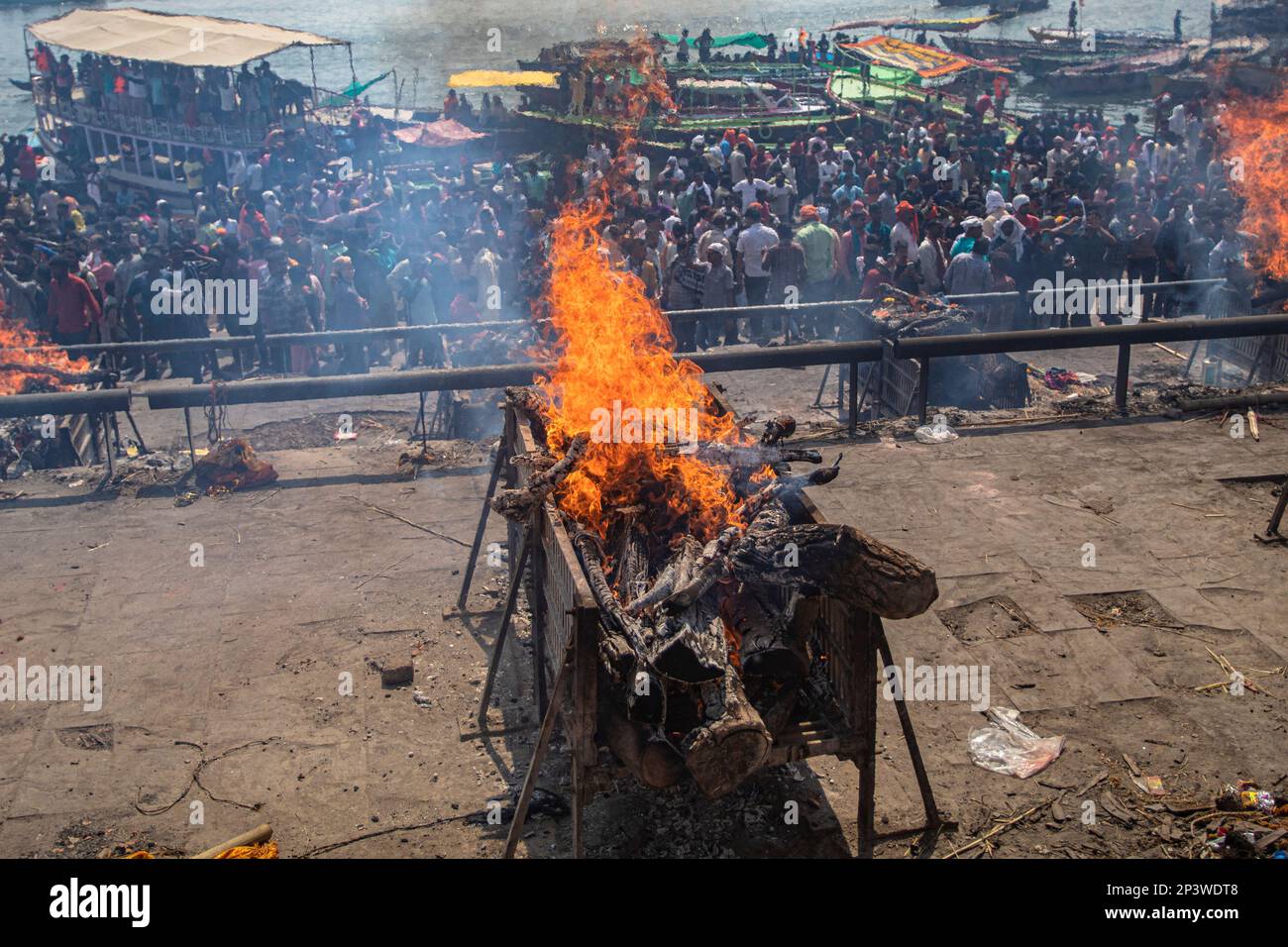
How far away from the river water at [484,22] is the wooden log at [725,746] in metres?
51.6

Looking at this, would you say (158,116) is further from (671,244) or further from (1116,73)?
(1116,73)

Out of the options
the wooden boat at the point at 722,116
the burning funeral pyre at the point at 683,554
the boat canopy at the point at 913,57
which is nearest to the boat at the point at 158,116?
the wooden boat at the point at 722,116

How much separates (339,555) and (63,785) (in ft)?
10.8

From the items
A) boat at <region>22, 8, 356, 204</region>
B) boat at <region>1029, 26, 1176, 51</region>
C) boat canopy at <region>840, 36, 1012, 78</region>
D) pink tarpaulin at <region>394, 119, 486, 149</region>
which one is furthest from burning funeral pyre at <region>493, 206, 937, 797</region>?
boat at <region>1029, 26, 1176, 51</region>

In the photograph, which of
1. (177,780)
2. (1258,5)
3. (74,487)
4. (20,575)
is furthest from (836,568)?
(1258,5)

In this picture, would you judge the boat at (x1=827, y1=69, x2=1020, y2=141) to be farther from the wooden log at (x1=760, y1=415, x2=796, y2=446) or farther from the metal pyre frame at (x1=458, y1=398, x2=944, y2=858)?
the metal pyre frame at (x1=458, y1=398, x2=944, y2=858)

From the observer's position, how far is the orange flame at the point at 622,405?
301 inches

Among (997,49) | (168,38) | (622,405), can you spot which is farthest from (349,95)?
(622,405)

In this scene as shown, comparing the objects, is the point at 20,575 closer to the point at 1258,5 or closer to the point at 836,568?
the point at 836,568

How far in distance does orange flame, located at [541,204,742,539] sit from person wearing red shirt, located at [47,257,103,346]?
26.8ft

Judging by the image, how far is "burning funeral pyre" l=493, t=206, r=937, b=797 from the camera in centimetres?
593

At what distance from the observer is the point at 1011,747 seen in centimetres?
730

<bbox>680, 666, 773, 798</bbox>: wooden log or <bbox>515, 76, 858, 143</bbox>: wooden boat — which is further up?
<bbox>515, 76, 858, 143</bbox>: wooden boat

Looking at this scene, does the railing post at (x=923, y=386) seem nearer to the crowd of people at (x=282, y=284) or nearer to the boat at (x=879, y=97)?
the crowd of people at (x=282, y=284)
